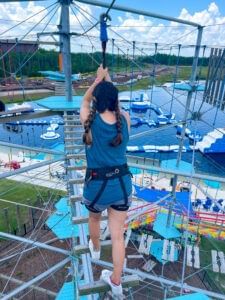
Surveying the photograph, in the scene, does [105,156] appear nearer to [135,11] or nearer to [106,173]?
[106,173]

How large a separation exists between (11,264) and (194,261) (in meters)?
4.29

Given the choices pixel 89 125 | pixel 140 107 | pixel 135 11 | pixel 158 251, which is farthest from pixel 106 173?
Result: pixel 140 107

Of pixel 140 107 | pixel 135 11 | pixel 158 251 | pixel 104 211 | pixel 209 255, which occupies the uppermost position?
pixel 135 11

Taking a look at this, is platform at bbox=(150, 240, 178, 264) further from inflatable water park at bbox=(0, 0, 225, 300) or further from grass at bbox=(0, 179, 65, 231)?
grass at bbox=(0, 179, 65, 231)

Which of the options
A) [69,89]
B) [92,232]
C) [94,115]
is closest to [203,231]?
[69,89]

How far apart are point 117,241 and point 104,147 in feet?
1.75

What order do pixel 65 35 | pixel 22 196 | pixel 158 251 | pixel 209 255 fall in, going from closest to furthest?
1. pixel 65 35
2. pixel 158 251
3. pixel 209 255
4. pixel 22 196

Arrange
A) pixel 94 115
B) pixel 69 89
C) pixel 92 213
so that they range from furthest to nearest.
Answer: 1. pixel 69 89
2. pixel 92 213
3. pixel 94 115

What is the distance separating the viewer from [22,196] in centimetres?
923

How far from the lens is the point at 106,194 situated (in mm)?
1482

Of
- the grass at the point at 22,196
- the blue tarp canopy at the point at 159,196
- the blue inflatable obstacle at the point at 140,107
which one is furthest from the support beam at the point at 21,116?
the blue inflatable obstacle at the point at 140,107

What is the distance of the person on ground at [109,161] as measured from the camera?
4.76 ft

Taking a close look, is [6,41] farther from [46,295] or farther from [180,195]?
[180,195]

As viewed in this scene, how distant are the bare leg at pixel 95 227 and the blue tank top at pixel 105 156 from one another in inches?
6.5
